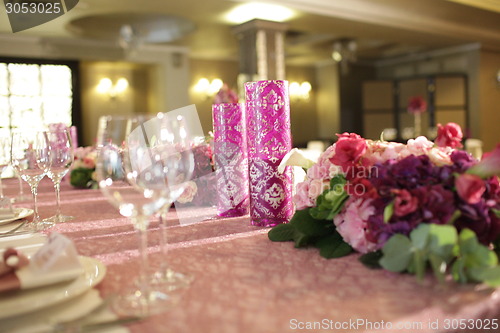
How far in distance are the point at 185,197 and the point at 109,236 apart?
0.29 metres

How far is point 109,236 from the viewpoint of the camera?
0.93 meters

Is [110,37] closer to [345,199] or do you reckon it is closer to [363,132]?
[363,132]

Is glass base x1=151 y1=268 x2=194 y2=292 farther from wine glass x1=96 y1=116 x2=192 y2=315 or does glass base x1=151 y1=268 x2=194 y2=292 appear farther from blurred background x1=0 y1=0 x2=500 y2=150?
blurred background x1=0 y1=0 x2=500 y2=150

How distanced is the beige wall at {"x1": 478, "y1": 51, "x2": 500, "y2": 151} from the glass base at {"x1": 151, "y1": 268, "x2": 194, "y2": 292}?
9.80 metres

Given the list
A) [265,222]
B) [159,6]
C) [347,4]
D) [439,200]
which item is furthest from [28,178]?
[347,4]

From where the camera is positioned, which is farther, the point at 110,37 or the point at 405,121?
the point at 405,121

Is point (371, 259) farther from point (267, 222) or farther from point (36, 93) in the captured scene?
point (36, 93)

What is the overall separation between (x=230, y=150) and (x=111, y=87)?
8116 millimetres

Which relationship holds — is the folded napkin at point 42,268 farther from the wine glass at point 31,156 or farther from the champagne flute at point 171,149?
the wine glass at point 31,156

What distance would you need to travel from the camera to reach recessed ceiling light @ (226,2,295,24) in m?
5.56

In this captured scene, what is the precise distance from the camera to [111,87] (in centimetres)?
862

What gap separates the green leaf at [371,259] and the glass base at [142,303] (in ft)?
0.88

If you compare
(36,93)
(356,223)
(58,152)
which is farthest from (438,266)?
(36,93)

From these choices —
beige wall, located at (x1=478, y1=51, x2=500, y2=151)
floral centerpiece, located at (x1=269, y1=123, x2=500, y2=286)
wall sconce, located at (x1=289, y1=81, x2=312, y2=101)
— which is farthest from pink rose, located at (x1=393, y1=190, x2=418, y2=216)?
wall sconce, located at (x1=289, y1=81, x2=312, y2=101)
